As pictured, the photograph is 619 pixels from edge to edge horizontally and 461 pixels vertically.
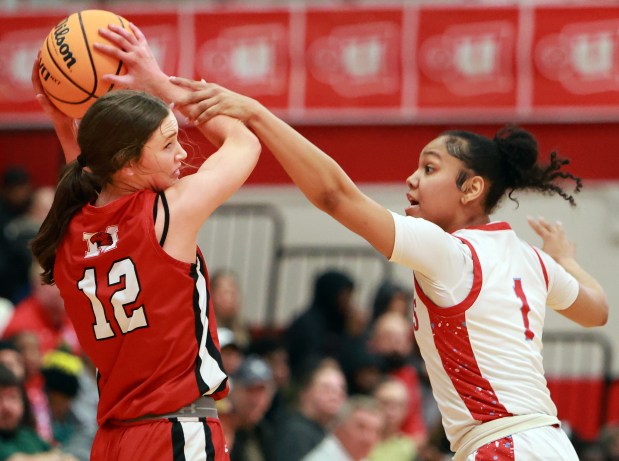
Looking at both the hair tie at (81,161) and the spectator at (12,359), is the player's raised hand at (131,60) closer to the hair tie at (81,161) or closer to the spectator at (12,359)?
the hair tie at (81,161)

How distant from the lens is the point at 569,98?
1123cm

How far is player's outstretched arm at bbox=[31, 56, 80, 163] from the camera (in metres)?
4.68

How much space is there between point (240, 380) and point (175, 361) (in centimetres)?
453

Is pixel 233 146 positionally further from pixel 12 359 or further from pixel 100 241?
pixel 12 359

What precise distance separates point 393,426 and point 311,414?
0.68 metres

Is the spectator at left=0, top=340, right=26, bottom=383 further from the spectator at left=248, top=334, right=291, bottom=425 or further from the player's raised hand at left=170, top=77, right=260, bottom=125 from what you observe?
the player's raised hand at left=170, top=77, right=260, bottom=125

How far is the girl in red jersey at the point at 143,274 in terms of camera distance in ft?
13.0

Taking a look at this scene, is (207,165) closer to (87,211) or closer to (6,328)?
(87,211)

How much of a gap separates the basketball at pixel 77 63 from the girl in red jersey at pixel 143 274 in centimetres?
44

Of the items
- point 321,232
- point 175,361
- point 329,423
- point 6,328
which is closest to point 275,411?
point 329,423

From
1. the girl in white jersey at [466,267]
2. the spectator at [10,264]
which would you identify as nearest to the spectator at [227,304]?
the spectator at [10,264]

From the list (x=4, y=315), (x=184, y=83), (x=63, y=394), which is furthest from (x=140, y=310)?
(x=4, y=315)

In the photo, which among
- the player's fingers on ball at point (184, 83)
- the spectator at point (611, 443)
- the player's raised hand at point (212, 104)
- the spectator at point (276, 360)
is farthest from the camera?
the spectator at point (276, 360)

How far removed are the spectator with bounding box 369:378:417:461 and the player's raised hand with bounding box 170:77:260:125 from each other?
4776 millimetres
